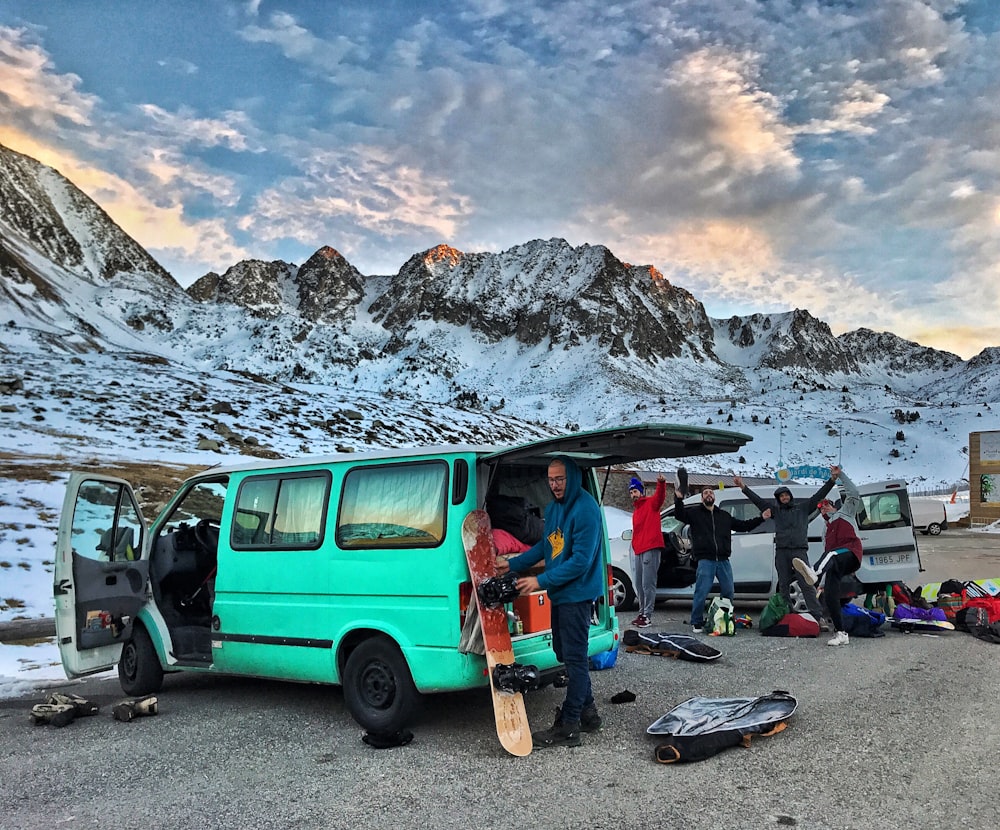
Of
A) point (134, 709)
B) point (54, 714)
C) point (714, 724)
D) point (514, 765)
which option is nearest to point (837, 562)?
point (714, 724)

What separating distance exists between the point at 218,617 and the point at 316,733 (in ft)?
4.75

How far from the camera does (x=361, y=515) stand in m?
5.51

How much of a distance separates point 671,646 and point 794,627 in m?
1.93

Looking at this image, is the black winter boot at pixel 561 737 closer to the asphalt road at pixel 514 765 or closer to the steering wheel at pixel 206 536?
the asphalt road at pixel 514 765

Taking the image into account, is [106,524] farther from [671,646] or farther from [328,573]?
[671,646]

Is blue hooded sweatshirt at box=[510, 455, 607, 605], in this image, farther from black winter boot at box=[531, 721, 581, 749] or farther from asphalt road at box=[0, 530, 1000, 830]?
asphalt road at box=[0, 530, 1000, 830]

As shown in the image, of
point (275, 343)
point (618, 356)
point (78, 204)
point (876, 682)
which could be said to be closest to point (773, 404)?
point (618, 356)

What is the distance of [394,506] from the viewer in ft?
17.6

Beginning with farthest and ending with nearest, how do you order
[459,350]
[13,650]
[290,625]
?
1. [459,350]
2. [13,650]
3. [290,625]

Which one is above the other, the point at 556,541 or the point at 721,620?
the point at 556,541

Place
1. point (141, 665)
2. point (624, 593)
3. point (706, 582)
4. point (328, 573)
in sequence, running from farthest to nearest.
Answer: point (624, 593) < point (706, 582) < point (141, 665) < point (328, 573)

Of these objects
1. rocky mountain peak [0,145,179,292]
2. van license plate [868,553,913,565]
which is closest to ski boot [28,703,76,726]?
van license plate [868,553,913,565]

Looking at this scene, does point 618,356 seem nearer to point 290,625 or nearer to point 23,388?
point 23,388

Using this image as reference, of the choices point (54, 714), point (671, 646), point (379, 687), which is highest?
point (379, 687)
